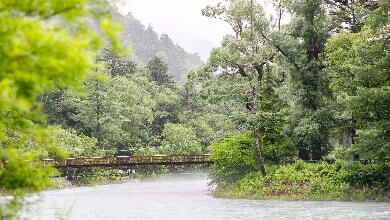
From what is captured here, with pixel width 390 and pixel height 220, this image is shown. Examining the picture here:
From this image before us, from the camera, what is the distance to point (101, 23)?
133 inches

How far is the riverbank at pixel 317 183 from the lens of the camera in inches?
883

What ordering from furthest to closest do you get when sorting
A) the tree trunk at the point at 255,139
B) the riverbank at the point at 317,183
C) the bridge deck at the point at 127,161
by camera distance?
the bridge deck at the point at 127,161
the tree trunk at the point at 255,139
the riverbank at the point at 317,183

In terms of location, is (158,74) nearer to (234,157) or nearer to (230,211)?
(234,157)

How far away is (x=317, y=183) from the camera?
24.2 meters

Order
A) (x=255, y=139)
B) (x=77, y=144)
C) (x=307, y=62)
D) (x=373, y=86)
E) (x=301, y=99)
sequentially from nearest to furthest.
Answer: (x=373, y=86), (x=255, y=139), (x=301, y=99), (x=307, y=62), (x=77, y=144)

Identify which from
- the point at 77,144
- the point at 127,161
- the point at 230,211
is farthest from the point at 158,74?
the point at 230,211

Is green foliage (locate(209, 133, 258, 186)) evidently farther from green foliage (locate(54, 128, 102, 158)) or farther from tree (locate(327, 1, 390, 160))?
green foliage (locate(54, 128, 102, 158))

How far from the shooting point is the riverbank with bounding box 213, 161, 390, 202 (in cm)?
2242

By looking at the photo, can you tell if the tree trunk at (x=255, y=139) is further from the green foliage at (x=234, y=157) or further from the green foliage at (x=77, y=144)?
the green foliage at (x=77, y=144)

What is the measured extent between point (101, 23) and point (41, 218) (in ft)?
52.0

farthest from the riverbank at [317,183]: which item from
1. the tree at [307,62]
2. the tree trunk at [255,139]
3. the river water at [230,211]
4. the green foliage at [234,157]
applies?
the tree at [307,62]

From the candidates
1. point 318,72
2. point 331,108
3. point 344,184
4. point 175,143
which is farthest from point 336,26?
point 175,143

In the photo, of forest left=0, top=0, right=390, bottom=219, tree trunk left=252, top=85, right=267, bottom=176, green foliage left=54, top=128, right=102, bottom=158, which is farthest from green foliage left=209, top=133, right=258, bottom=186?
green foliage left=54, top=128, right=102, bottom=158

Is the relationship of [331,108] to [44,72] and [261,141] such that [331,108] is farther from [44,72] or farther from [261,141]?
[44,72]
